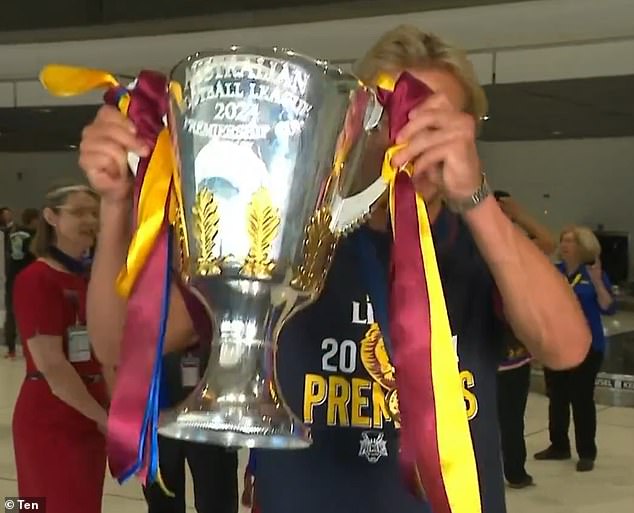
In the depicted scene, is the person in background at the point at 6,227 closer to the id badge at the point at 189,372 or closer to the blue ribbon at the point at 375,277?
the id badge at the point at 189,372

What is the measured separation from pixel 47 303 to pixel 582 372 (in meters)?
3.41

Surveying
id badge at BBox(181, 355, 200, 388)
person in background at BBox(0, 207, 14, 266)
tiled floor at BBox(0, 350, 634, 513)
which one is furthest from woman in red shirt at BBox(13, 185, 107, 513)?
person in background at BBox(0, 207, 14, 266)

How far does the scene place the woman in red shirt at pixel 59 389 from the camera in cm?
278

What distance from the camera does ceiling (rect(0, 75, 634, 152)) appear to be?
33.8ft

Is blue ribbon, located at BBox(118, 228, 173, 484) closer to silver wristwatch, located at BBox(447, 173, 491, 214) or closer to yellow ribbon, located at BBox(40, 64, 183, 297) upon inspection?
yellow ribbon, located at BBox(40, 64, 183, 297)

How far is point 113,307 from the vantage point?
1284 mm

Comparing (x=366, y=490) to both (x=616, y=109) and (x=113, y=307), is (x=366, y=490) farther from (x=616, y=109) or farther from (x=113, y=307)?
(x=616, y=109)

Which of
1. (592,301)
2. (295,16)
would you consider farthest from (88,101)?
(592,301)

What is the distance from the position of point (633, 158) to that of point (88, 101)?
8.00 m

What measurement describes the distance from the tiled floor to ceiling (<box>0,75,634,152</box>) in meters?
4.24

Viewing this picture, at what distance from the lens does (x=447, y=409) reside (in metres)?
1.06

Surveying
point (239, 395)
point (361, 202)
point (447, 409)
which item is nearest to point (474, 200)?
point (361, 202)

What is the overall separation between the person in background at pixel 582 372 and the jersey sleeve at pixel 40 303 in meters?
3.25

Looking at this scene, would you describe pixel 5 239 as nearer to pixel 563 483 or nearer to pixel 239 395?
pixel 563 483
